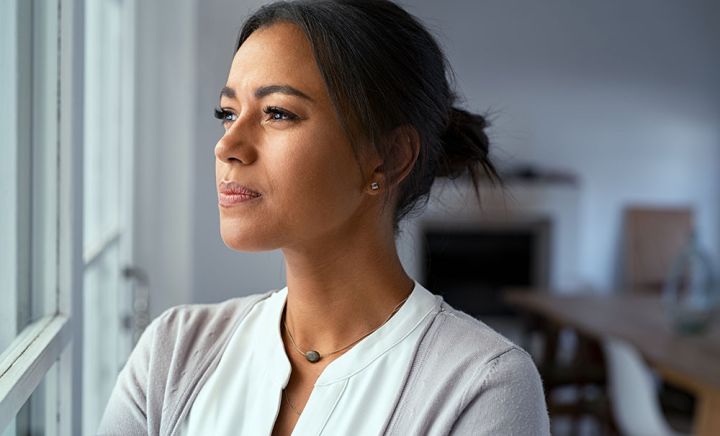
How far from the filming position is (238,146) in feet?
3.45

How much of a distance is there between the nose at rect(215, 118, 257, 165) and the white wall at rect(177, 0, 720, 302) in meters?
5.02

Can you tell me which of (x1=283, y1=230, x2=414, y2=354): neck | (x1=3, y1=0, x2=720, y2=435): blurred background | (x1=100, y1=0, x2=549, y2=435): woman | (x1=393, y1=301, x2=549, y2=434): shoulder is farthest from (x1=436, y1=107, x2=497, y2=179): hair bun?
(x1=3, y1=0, x2=720, y2=435): blurred background

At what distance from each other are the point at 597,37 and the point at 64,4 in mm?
5592

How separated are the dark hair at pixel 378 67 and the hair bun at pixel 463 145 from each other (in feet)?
0.11

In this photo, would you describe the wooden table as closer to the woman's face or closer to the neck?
the neck

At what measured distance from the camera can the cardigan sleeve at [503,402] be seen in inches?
40.3

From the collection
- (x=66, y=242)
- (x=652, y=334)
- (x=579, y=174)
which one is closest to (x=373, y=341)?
(x=66, y=242)

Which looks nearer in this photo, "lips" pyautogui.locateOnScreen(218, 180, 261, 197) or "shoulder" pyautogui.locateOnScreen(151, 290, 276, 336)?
"lips" pyautogui.locateOnScreen(218, 180, 261, 197)

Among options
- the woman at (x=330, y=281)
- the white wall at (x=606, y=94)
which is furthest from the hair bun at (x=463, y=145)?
the white wall at (x=606, y=94)

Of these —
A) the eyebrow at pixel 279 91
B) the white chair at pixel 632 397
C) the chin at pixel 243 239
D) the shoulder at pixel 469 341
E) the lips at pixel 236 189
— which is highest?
the eyebrow at pixel 279 91

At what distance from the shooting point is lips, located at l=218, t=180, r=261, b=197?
105cm

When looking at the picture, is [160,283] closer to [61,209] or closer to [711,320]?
[61,209]

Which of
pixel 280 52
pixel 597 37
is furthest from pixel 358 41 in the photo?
pixel 597 37

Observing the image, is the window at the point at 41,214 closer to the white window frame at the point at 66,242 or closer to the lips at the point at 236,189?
the white window frame at the point at 66,242
